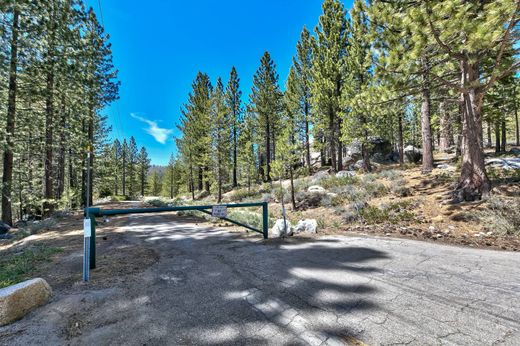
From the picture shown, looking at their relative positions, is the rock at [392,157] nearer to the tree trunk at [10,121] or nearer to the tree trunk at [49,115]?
the tree trunk at [49,115]

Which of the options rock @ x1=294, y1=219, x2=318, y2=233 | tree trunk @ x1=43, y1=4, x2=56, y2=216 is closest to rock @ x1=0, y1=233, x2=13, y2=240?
tree trunk @ x1=43, y1=4, x2=56, y2=216

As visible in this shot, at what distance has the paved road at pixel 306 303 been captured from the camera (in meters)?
1.96

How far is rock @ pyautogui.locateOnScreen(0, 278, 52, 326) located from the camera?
2.15 m

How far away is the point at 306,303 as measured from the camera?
2.48 m

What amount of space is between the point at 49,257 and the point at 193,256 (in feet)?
9.76

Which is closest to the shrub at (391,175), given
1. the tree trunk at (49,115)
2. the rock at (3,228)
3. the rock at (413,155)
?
the rock at (413,155)

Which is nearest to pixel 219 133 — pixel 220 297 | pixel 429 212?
pixel 429 212

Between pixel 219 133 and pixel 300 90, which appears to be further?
pixel 300 90

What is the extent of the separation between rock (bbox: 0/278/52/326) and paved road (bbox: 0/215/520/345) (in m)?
0.12

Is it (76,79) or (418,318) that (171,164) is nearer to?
(76,79)

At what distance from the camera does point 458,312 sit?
222 centimetres

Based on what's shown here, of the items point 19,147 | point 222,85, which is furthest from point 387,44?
point 222,85

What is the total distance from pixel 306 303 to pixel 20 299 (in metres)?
2.94

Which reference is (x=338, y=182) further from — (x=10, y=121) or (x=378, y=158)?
(x=10, y=121)
